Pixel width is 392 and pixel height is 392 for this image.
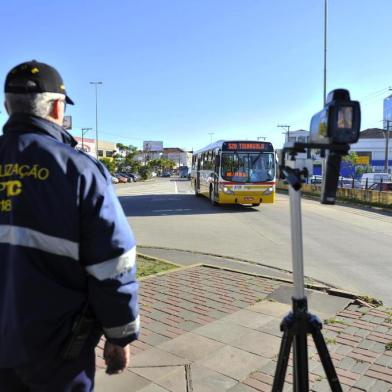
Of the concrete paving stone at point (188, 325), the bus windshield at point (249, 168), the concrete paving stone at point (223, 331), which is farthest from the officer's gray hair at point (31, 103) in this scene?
the bus windshield at point (249, 168)

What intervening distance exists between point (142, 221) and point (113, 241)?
13323mm

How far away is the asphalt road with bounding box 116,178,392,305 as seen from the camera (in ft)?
25.3

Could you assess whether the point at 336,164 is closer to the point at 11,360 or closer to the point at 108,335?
the point at 108,335

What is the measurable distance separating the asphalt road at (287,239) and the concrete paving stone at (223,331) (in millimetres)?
2329

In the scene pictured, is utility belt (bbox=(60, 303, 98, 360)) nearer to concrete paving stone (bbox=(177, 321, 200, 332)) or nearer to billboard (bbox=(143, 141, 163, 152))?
concrete paving stone (bbox=(177, 321, 200, 332))

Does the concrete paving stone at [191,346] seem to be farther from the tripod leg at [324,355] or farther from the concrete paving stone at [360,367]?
the tripod leg at [324,355]

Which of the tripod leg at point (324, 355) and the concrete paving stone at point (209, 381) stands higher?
the tripod leg at point (324, 355)

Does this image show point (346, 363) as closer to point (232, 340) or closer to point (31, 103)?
point (232, 340)

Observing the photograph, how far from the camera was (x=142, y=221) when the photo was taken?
15195 mm

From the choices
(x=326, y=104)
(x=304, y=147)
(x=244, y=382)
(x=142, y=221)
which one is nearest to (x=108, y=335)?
(x=304, y=147)

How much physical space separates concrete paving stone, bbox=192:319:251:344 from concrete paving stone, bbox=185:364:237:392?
2.10 ft

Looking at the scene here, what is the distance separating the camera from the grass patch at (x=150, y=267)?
23.5 ft

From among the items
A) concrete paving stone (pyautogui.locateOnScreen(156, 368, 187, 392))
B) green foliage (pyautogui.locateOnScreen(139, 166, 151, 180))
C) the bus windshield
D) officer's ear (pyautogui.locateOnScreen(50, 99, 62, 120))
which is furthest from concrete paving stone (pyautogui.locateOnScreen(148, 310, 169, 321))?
green foliage (pyautogui.locateOnScreen(139, 166, 151, 180))

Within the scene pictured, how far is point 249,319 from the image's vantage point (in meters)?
5.01
